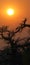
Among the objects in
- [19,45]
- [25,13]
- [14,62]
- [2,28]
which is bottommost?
[14,62]

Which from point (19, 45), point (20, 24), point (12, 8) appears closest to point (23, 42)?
point (19, 45)

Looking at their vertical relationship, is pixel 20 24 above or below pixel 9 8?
below

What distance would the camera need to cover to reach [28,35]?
1727 mm

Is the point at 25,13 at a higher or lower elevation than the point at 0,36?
higher

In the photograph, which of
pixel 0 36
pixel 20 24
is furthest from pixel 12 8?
pixel 0 36

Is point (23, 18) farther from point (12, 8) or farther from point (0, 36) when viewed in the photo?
point (0, 36)

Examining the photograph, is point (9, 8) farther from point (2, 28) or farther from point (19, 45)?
point (19, 45)

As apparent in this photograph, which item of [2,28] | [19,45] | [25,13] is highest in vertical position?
[25,13]

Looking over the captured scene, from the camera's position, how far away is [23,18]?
1744 millimetres

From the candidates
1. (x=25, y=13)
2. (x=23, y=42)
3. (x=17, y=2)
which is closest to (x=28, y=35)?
(x=23, y=42)

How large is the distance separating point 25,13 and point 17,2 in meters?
0.12

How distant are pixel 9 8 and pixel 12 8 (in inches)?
1.0

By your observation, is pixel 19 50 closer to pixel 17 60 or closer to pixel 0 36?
pixel 17 60

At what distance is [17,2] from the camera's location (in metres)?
1.76
